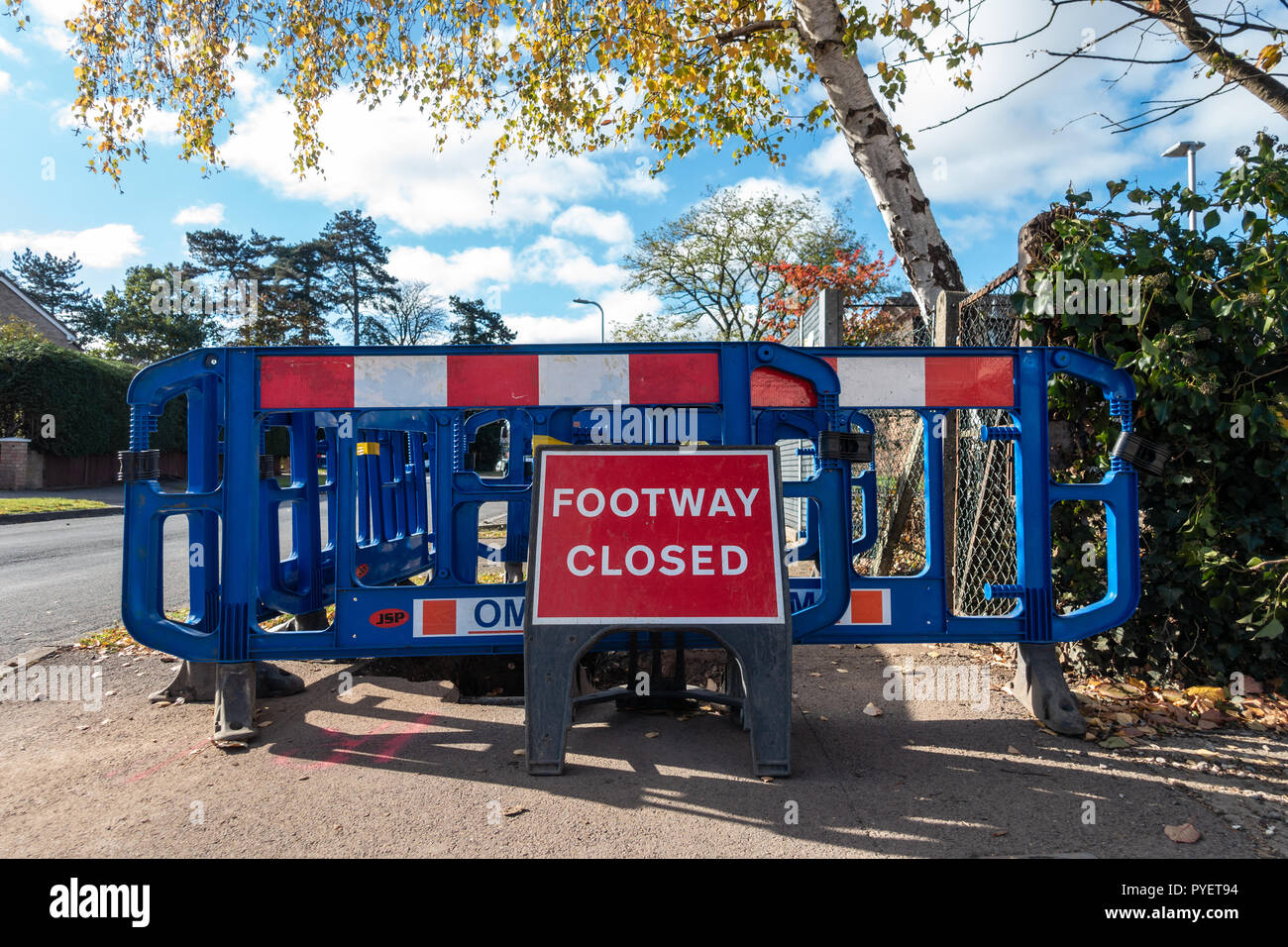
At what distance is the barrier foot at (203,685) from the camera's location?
4.04m

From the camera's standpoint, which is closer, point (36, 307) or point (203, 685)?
point (203, 685)

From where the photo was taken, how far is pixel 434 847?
8.00 ft

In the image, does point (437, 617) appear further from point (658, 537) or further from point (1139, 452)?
point (1139, 452)

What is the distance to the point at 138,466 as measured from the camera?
3314 mm

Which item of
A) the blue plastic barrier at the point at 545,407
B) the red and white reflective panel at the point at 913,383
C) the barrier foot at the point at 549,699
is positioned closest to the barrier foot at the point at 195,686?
the blue plastic barrier at the point at 545,407

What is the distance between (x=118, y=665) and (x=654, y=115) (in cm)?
755

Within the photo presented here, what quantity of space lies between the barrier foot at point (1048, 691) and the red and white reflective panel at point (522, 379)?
1874mm

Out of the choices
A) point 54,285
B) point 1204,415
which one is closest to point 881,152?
point 1204,415

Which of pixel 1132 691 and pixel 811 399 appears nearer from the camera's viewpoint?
pixel 811 399

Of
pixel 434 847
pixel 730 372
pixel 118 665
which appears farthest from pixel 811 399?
pixel 118 665

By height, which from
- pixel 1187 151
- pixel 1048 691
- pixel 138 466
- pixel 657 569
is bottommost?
pixel 1048 691

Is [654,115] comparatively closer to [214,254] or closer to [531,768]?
[531,768]

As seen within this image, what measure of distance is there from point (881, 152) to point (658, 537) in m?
4.55

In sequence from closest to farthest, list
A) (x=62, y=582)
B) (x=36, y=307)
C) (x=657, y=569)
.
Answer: (x=657, y=569) < (x=62, y=582) < (x=36, y=307)
